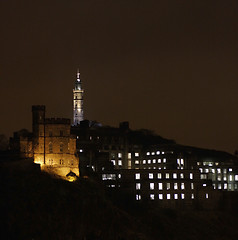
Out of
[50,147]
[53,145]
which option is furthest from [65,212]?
[53,145]

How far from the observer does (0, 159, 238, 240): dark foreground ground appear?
128375mm

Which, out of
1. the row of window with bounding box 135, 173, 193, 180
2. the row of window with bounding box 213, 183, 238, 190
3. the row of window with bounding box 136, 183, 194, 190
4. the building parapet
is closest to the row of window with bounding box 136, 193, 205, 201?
the row of window with bounding box 136, 183, 194, 190

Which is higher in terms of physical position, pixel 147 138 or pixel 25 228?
pixel 147 138

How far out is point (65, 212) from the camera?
5241 inches

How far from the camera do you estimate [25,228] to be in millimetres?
126688

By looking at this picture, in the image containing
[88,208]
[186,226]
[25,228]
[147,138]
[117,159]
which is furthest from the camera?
[147,138]

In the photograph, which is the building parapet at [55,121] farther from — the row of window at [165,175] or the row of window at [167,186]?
the row of window at [165,175]

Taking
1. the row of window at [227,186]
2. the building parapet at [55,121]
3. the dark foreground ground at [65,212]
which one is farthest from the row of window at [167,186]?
the row of window at [227,186]

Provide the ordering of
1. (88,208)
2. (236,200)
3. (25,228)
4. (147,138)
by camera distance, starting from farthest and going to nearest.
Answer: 1. (147,138)
2. (236,200)
3. (88,208)
4. (25,228)

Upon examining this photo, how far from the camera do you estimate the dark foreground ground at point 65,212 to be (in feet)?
421

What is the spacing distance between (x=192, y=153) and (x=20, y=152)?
185ft

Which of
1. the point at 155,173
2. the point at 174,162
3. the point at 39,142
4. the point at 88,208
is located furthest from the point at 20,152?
the point at 174,162

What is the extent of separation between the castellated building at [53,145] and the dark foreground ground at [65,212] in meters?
3.12

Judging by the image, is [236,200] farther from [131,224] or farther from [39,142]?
[39,142]
